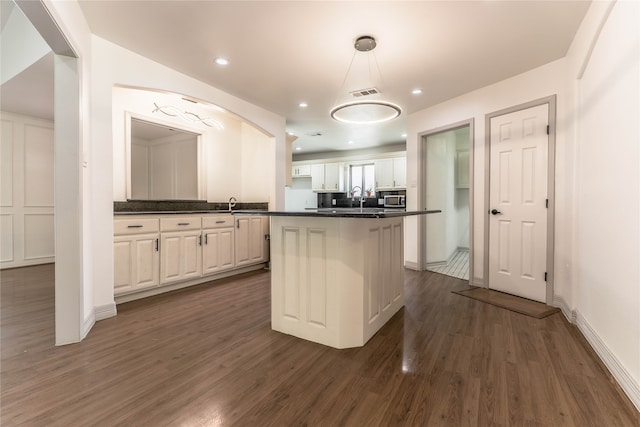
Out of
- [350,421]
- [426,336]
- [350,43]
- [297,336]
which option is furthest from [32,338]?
[350,43]

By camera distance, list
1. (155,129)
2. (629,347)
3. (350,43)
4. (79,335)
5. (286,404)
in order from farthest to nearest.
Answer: (155,129) < (350,43) < (79,335) < (629,347) < (286,404)

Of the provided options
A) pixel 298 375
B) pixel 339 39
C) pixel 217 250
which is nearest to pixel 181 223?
pixel 217 250

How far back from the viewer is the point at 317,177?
7.42 m

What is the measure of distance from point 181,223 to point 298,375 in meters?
2.43

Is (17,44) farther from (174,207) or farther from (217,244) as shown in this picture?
(217,244)

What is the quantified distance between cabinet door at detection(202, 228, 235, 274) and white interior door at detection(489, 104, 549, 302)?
341cm

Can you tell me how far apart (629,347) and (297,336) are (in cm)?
196

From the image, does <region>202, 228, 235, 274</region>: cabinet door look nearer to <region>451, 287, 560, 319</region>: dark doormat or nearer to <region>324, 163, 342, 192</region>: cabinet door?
<region>451, 287, 560, 319</region>: dark doormat

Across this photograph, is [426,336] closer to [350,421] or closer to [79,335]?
[350,421]

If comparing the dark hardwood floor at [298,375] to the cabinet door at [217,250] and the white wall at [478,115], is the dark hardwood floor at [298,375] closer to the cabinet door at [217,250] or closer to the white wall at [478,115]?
the cabinet door at [217,250]

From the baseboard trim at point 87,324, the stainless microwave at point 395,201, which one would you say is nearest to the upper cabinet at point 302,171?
the stainless microwave at point 395,201

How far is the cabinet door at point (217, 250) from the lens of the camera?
11.7 feet

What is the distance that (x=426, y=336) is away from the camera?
2.11 metres

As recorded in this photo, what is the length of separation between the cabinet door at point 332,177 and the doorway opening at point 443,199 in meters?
2.77
